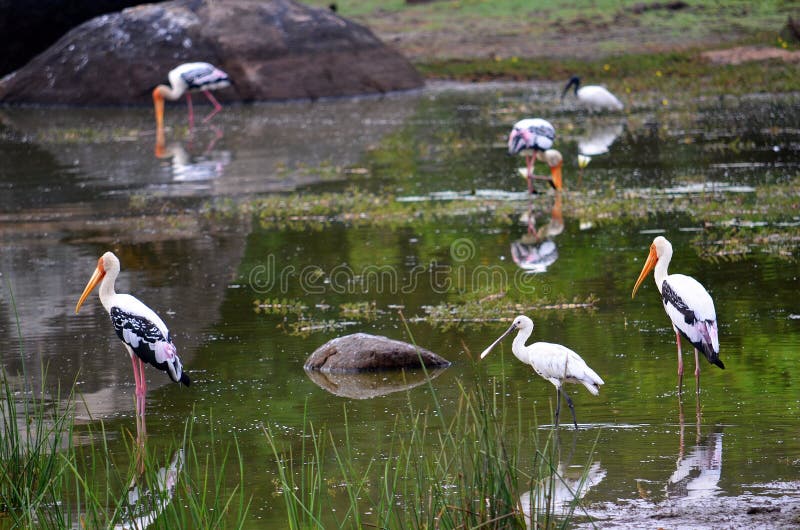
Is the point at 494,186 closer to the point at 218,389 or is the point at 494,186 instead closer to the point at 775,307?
the point at 775,307

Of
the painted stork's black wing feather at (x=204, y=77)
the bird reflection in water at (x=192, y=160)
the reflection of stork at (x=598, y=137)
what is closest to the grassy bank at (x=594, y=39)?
the reflection of stork at (x=598, y=137)

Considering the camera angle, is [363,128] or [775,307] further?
[363,128]

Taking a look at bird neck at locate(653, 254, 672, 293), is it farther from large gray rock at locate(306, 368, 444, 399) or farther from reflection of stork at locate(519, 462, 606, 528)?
reflection of stork at locate(519, 462, 606, 528)

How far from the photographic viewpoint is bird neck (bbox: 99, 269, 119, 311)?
28.0 ft

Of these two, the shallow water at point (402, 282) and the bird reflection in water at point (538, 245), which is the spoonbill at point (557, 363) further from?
the bird reflection in water at point (538, 245)

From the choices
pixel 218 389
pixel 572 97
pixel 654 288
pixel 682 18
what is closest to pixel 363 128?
pixel 572 97

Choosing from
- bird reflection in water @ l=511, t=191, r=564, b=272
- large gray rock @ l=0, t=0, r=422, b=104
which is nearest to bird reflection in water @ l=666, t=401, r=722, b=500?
bird reflection in water @ l=511, t=191, r=564, b=272

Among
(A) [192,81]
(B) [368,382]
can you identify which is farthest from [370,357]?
(A) [192,81]

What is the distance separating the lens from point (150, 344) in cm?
809

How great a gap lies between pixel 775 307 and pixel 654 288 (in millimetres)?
1232

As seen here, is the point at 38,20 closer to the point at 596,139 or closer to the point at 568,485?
the point at 596,139

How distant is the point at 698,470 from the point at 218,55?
80.9ft

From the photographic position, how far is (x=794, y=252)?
473 inches

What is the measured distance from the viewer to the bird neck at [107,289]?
8539mm
